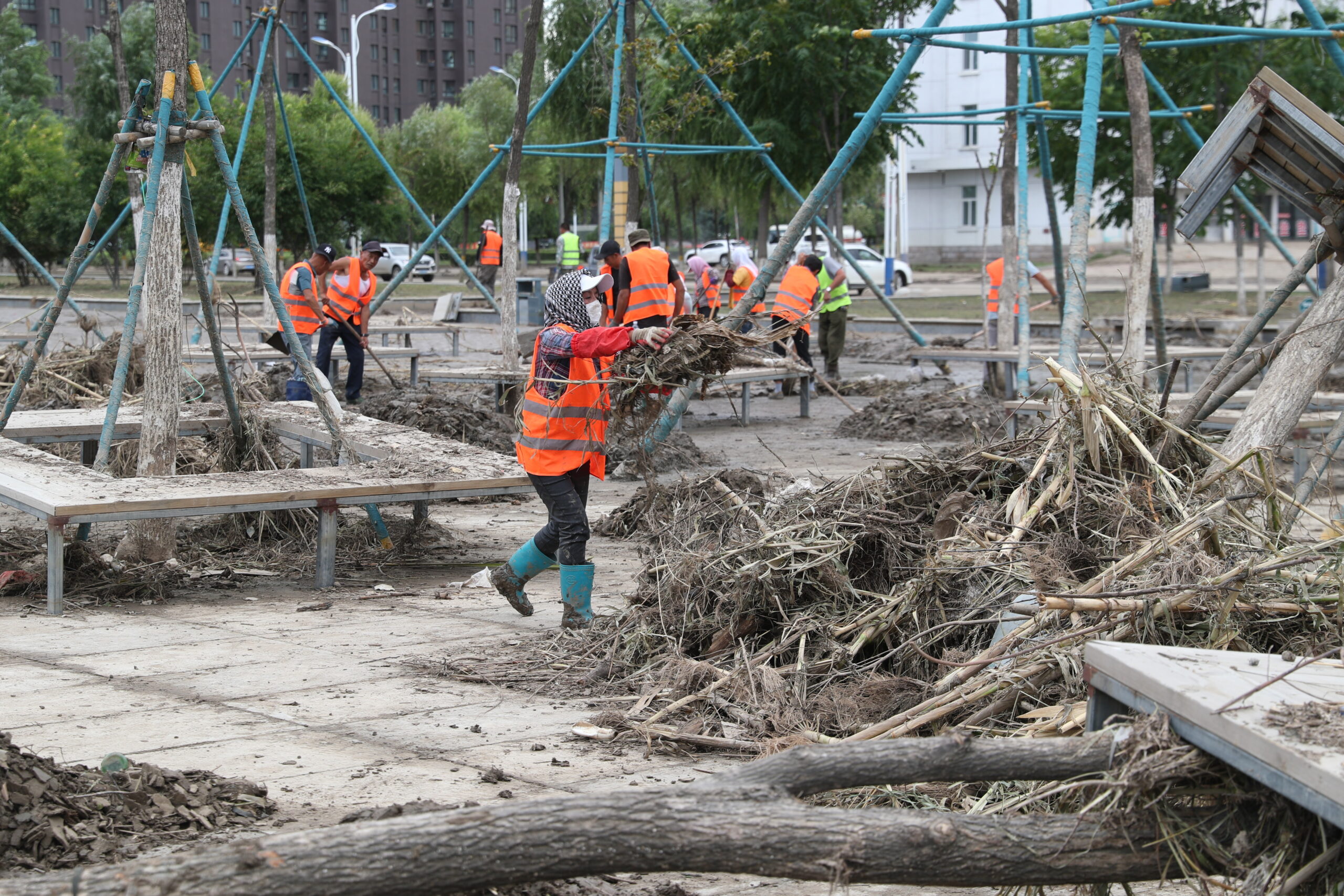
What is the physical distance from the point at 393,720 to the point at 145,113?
13.8 ft

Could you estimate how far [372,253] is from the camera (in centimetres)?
1228

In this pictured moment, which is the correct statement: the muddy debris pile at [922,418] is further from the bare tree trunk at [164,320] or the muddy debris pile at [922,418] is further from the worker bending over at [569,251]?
the worker bending over at [569,251]

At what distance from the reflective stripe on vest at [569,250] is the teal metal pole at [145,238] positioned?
15.9m

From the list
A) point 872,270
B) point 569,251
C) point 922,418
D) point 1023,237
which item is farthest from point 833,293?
point 872,270

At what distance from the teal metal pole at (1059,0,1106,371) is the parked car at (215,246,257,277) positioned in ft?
130

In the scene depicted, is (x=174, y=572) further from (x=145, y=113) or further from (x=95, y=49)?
(x=95, y=49)

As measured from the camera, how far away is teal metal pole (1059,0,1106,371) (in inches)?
328

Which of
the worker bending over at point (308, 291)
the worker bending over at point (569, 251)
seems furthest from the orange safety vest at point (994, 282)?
the worker bending over at point (569, 251)

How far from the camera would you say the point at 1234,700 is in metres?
2.72

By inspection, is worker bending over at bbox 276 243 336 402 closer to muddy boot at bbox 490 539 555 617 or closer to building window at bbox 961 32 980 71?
muddy boot at bbox 490 539 555 617

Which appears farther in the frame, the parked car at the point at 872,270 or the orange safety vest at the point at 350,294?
the parked car at the point at 872,270

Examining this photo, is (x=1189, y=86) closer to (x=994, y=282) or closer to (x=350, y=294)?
(x=994, y=282)

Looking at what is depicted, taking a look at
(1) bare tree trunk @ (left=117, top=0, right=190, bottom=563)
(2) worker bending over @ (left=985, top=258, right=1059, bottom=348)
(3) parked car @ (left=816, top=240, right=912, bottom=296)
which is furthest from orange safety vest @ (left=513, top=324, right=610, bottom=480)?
(3) parked car @ (left=816, top=240, right=912, bottom=296)

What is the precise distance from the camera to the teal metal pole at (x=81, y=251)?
7.12 metres
